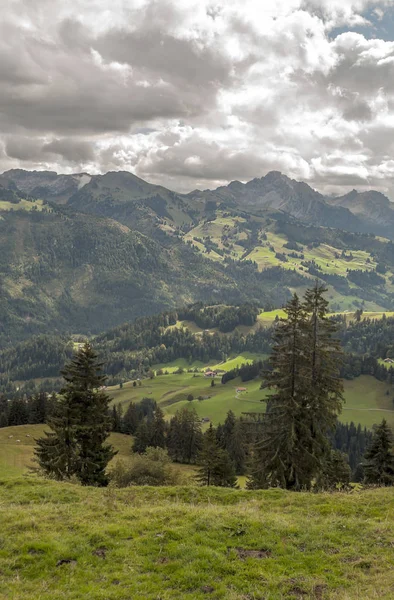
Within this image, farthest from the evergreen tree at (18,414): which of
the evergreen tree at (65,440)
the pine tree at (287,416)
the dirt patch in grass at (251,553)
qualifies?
the dirt patch in grass at (251,553)

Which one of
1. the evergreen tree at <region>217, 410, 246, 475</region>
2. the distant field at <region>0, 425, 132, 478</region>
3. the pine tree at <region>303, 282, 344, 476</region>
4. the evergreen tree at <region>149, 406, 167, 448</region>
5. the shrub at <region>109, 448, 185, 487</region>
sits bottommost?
the evergreen tree at <region>217, 410, 246, 475</region>

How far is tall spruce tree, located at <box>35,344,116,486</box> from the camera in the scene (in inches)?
1710

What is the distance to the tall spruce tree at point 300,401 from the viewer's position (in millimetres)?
37312

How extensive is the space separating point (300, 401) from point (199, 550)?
75.5 feet

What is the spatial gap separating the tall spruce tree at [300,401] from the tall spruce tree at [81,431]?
1707 cm

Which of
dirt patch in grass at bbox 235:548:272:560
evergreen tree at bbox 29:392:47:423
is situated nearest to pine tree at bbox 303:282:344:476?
dirt patch in grass at bbox 235:548:272:560

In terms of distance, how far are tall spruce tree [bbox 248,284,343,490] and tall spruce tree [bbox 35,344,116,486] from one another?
1707 cm

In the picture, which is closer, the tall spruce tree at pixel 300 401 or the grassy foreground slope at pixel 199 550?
the grassy foreground slope at pixel 199 550

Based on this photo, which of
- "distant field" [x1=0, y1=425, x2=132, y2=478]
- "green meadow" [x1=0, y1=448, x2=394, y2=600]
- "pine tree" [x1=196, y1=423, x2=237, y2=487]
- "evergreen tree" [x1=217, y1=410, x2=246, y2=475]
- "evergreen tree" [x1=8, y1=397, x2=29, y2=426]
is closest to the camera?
"green meadow" [x1=0, y1=448, x2=394, y2=600]

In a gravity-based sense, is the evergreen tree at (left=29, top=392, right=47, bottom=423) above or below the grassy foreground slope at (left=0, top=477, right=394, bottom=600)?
below

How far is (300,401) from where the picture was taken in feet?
126

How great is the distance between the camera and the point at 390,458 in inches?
2339

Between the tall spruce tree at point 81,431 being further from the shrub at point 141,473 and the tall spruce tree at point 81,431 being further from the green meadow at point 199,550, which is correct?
the green meadow at point 199,550

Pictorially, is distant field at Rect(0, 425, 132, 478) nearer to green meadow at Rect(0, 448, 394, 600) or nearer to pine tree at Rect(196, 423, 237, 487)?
pine tree at Rect(196, 423, 237, 487)
